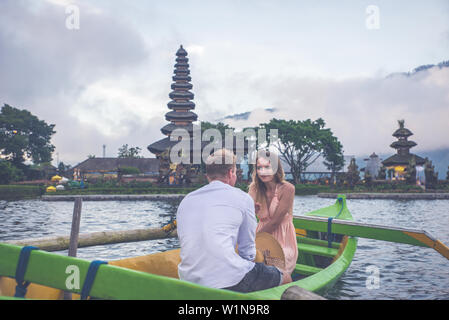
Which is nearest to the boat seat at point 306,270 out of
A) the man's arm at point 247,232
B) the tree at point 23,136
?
the man's arm at point 247,232

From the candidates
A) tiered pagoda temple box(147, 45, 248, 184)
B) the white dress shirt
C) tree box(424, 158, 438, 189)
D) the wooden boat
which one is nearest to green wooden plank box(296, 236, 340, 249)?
the wooden boat

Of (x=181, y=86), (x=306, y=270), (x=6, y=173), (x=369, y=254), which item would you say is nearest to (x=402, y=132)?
(x=181, y=86)

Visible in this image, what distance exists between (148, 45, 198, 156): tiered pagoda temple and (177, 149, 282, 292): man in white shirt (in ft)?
151

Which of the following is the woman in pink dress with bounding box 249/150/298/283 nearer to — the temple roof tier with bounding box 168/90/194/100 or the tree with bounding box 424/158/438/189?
the tree with bounding box 424/158/438/189

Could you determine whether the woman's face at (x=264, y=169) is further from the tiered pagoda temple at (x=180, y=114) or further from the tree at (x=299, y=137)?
the tree at (x=299, y=137)

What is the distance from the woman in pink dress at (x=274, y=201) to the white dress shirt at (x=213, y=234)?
2037mm

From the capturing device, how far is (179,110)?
51.1 m

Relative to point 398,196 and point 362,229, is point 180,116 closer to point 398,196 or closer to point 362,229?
point 398,196

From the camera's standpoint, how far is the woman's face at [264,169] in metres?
4.95

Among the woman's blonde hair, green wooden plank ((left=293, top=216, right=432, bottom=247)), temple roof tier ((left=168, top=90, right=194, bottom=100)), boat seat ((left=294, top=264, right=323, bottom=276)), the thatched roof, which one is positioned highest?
temple roof tier ((left=168, top=90, right=194, bottom=100))

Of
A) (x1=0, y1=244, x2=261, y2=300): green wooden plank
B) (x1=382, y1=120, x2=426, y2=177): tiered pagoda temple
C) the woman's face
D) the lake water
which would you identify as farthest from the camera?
(x1=382, y1=120, x2=426, y2=177): tiered pagoda temple

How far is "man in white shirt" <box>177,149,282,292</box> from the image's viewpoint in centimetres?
272

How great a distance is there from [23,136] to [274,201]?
198 ft
